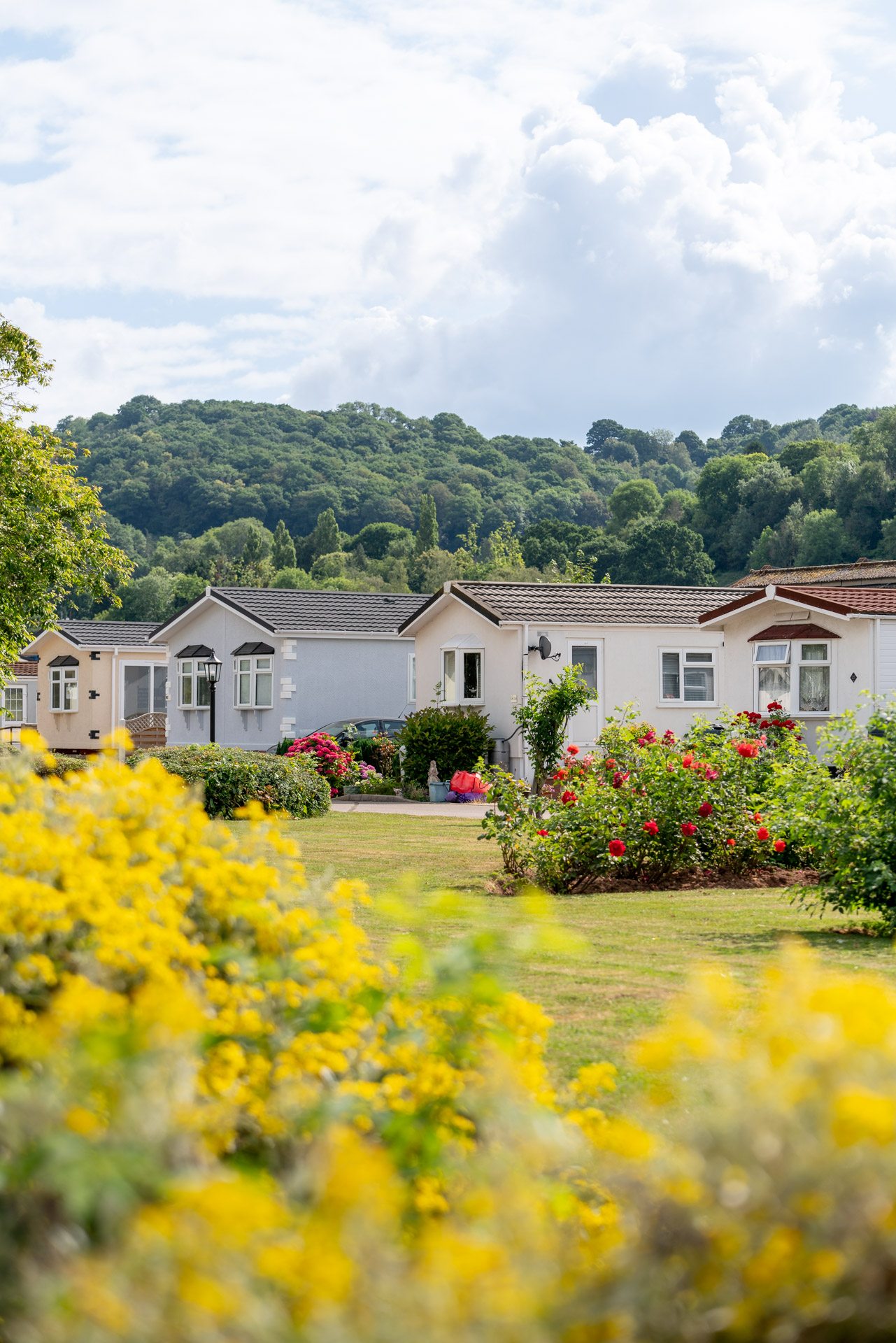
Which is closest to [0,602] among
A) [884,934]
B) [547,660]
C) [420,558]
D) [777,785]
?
[547,660]

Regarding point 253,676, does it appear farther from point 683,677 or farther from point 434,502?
point 434,502

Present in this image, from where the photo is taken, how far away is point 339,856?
1452 cm

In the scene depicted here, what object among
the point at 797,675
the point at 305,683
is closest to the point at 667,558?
the point at 305,683

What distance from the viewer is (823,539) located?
7256 centimetres

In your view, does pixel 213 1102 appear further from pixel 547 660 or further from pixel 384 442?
pixel 384 442

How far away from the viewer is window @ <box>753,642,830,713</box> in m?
24.0

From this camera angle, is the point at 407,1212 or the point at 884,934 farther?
the point at 884,934

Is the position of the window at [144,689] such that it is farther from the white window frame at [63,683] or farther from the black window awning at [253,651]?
the black window awning at [253,651]

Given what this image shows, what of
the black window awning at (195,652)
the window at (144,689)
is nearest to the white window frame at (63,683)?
the window at (144,689)

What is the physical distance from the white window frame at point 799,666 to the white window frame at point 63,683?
25.1m

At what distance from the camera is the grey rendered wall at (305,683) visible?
107 feet

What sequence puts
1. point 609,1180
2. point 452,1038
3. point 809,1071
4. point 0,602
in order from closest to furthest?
1. point 809,1071
2. point 609,1180
3. point 452,1038
4. point 0,602

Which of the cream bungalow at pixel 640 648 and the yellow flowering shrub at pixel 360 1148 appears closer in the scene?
the yellow flowering shrub at pixel 360 1148

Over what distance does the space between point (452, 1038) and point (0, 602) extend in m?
18.2
